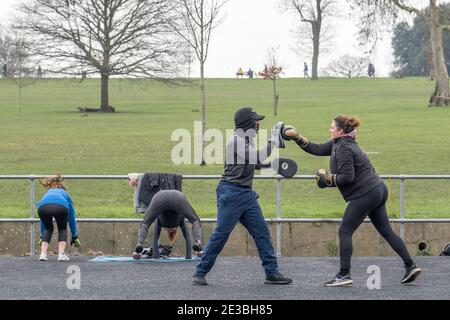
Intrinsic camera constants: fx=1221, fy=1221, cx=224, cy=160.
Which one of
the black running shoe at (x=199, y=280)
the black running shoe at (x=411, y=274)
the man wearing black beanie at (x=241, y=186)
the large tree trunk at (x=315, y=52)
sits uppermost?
the large tree trunk at (x=315, y=52)

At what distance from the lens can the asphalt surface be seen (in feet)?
39.2

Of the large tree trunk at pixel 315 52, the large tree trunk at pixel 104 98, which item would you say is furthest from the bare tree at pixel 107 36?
the large tree trunk at pixel 315 52

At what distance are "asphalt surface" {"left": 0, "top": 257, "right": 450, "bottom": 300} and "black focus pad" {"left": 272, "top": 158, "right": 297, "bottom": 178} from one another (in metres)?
1.18

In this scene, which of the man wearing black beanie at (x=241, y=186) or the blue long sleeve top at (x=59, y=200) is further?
the blue long sleeve top at (x=59, y=200)

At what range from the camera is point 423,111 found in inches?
1767

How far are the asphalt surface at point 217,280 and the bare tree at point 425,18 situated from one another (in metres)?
31.0

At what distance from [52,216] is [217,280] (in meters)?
2.89

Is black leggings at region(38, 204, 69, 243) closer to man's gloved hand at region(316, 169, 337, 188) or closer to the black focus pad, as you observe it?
the black focus pad

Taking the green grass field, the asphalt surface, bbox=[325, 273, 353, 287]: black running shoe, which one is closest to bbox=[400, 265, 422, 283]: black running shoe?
the asphalt surface

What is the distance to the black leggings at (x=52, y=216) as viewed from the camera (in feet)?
49.8

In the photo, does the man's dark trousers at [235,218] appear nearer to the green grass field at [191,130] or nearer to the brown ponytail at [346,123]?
the brown ponytail at [346,123]

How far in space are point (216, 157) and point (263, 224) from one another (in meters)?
15.9

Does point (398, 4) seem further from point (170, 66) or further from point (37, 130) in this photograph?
point (37, 130)
